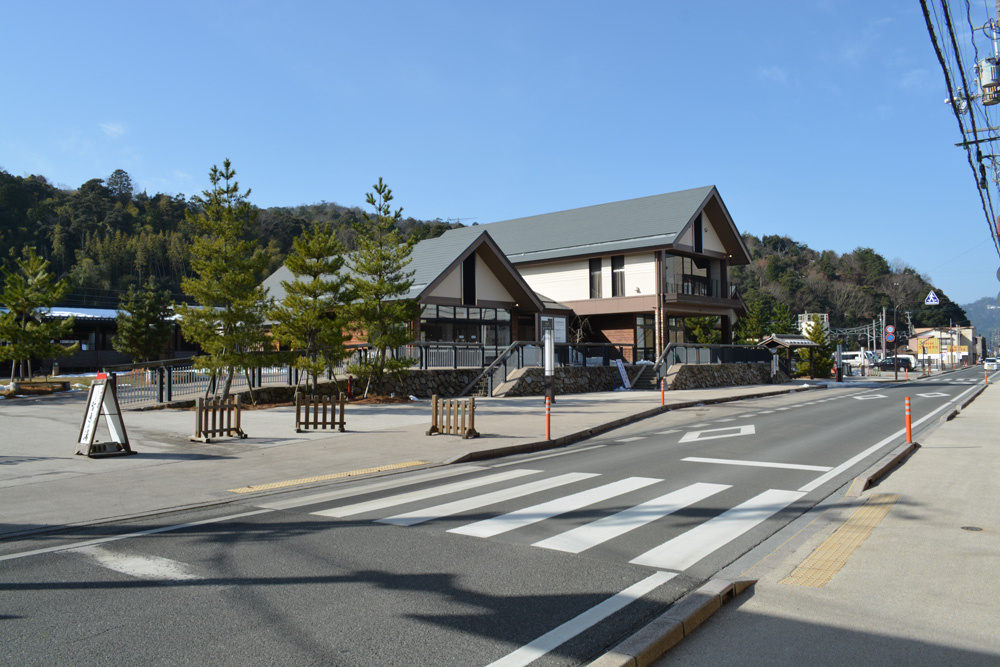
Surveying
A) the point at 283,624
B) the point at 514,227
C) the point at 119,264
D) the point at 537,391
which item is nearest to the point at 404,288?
the point at 537,391

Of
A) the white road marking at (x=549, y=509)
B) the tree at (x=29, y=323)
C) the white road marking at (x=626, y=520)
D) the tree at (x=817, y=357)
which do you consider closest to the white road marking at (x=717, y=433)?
the white road marking at (x=549, y=509)

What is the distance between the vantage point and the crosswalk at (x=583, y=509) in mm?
6688

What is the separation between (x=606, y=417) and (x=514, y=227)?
1172 inches

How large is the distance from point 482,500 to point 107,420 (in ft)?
26.4

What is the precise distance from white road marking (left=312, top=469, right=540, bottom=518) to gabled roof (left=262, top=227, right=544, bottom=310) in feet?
57.1

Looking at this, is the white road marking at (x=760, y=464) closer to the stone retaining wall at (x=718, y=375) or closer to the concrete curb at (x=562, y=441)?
the concrete curb at (x=562, y=441)

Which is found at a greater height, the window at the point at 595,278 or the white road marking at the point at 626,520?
the window at the point at 595,278

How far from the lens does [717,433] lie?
16297 mm

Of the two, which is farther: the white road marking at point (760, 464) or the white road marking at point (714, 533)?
the white road marking at point (760, 464)

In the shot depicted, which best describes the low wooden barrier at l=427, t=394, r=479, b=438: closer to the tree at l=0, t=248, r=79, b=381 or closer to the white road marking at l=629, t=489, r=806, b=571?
the white road marking at l=629, t=489, r=806, b=571

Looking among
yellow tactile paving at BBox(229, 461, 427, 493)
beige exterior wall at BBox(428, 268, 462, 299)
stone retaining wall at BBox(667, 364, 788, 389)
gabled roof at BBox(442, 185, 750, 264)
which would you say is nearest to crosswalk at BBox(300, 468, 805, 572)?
yellow tactile paving at BBox(229, 461, 427, 493)

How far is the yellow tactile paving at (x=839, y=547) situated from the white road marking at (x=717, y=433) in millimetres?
7008

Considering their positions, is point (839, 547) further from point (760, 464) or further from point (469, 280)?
point (469, 280)

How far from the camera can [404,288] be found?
24844 millimetres
